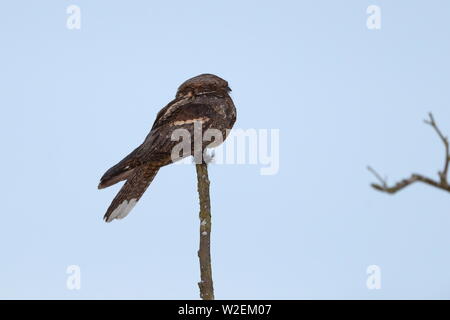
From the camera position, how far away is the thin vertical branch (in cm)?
969

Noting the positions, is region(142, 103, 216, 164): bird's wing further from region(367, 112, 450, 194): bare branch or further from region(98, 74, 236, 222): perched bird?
region(367, 112, 450, 194): bare branch

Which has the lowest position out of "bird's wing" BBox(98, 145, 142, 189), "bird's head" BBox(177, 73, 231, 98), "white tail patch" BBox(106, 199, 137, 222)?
"white tail patch" BBox(106, 199, 137, 222)

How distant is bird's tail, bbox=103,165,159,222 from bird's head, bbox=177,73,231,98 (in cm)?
215

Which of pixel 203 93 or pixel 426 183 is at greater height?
pixel 203 93

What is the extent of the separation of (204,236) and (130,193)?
1862mm

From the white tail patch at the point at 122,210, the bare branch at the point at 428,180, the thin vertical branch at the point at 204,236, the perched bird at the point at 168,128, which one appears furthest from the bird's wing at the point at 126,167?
the bare branch at the point at 428,180

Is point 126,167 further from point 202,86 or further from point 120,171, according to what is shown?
point 202,86

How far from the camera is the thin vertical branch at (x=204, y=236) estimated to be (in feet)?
31.8

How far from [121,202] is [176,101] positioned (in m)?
2.56
